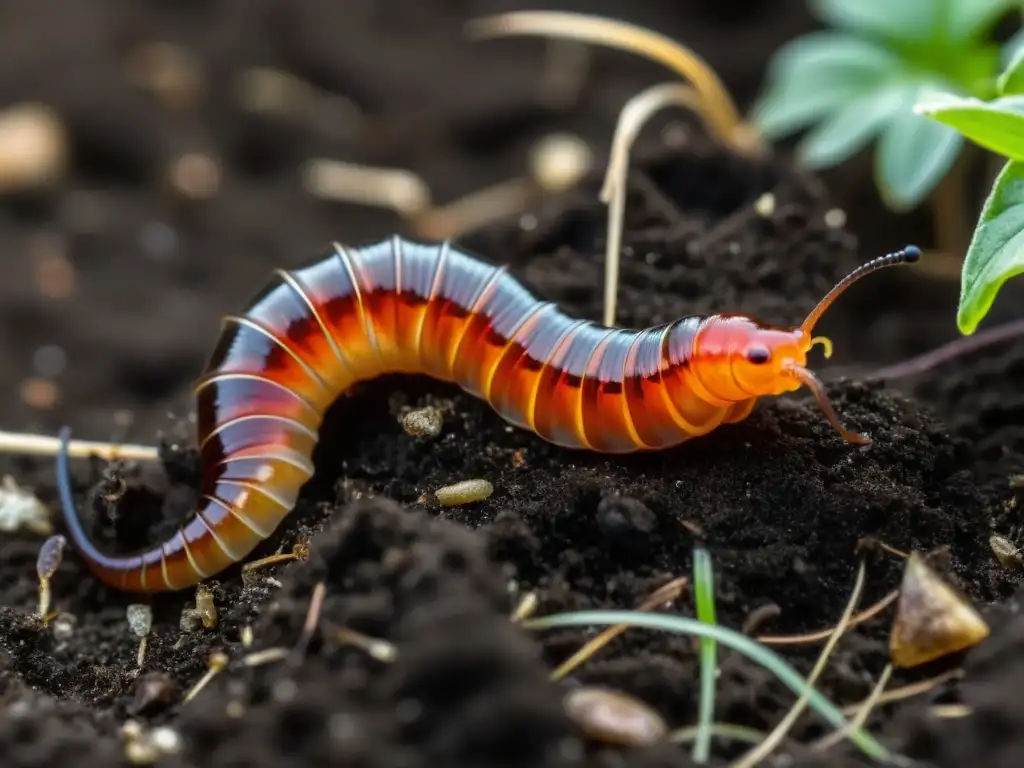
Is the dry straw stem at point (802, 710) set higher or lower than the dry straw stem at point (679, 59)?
lower

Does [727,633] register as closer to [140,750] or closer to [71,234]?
[140,750]

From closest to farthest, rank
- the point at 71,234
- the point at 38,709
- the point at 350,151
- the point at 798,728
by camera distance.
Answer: the point at 798,728 < the point at 38,709 < the point at 71,234 < the point at 350,151

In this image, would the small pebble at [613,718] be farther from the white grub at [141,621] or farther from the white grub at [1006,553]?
the white grub at [141,621]

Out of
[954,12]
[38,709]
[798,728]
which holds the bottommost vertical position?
[38,709]

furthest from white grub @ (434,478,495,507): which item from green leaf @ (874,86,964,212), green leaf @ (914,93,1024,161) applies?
green leaf @ (874,86,964,212)

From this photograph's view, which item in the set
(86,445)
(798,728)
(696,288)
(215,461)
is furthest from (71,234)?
(798,728)

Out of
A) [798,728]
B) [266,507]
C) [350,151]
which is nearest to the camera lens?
[798,728]

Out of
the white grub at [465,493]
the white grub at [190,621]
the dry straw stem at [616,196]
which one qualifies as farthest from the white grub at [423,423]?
the white grub at [190,621]
